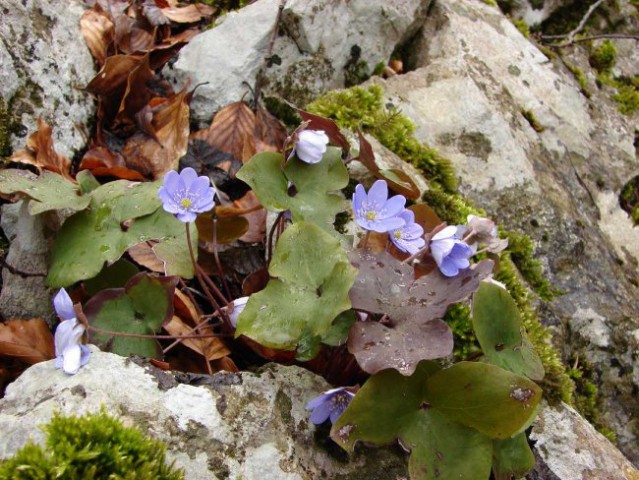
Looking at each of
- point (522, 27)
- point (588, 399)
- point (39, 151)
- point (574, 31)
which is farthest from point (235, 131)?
point (574, 31)

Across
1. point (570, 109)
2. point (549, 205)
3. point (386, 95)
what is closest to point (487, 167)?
point (549, 205)

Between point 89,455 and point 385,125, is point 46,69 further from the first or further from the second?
point 89,455

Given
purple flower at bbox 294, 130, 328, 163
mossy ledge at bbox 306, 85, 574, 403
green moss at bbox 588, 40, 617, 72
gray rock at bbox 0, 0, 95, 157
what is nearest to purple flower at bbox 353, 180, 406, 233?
purple flower at bbox 294, 130, 328, 163

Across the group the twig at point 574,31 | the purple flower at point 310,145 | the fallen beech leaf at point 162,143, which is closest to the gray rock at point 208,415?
the purple flower at point 310,145

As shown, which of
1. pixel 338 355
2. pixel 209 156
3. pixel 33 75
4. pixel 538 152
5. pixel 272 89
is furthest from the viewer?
pixel 538 152

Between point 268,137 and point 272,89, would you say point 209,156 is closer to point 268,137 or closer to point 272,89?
point 268,137

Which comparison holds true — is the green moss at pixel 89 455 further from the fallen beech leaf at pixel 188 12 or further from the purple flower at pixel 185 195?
the fallen beech leaf at pixel 188 12
